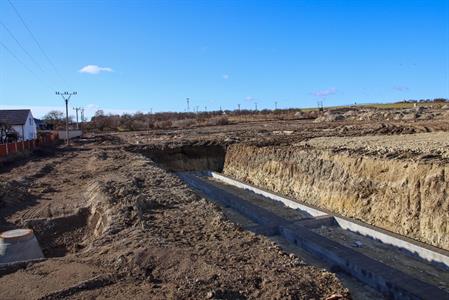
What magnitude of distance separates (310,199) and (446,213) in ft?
23.2

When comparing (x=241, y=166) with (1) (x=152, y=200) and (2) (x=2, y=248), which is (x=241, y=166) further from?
(2) (x=2, y=248)

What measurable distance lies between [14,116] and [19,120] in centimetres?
105

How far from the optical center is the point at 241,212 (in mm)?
15773

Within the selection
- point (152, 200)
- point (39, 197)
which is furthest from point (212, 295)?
point (39, 197)

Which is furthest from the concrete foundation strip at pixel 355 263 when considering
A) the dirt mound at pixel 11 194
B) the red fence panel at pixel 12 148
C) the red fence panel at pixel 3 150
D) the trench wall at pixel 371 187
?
the red fence panel at pixel 12 148

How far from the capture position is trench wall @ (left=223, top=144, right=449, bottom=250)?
11133 mm

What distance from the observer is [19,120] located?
46.7 meters

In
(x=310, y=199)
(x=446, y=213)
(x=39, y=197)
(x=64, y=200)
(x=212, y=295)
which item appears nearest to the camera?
(x=212, y=295)

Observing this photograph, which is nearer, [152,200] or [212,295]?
[212,295]

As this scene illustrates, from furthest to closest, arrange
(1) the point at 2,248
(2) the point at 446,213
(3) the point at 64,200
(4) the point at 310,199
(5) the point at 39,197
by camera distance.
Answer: (4) the point at 310,199 → (5) the point at 39,197 → (3) the point at 64,200 → (2) the point at 446,213 → (1) the point at 2,248

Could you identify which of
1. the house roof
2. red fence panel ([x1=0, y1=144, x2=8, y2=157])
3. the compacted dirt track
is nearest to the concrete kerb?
the compacted dirt track

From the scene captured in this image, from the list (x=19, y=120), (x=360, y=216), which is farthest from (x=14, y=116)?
(x=360, y=216)

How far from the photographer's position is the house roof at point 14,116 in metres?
46.2

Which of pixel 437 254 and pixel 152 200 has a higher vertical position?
pixel 152 200
